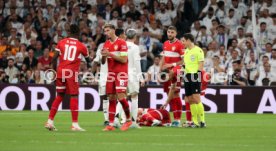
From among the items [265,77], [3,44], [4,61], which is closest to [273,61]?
[265,77]

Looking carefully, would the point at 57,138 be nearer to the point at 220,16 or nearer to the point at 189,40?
the point at 189,40

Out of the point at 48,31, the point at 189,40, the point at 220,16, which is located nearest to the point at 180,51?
the point at 189,40

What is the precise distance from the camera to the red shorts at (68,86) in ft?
52.6

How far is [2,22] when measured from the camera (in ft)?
99.5

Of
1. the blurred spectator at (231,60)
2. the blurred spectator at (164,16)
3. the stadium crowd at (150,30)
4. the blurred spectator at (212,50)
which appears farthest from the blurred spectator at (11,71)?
the blurred spectator at (231,60)

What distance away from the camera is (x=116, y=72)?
54.2 feet

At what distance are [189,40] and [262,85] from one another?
8.12m

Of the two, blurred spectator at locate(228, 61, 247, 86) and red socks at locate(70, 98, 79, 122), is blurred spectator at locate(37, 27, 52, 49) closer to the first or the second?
blurred spectator at locate(228, 61, 247, 86)

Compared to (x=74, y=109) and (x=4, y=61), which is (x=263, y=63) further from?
(x=74, y=109)

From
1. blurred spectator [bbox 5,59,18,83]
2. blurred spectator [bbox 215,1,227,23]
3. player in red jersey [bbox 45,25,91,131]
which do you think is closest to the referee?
player in red jersey [bbox 45,25,91,131]

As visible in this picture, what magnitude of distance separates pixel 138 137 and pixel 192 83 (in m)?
3.02

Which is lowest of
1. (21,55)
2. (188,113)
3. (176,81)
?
(188,113)

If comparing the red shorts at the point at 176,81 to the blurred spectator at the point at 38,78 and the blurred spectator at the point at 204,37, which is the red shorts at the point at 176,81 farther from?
the blurred spectator at the point at 204,37

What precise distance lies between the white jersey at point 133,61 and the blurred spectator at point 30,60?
9544 millimetres
